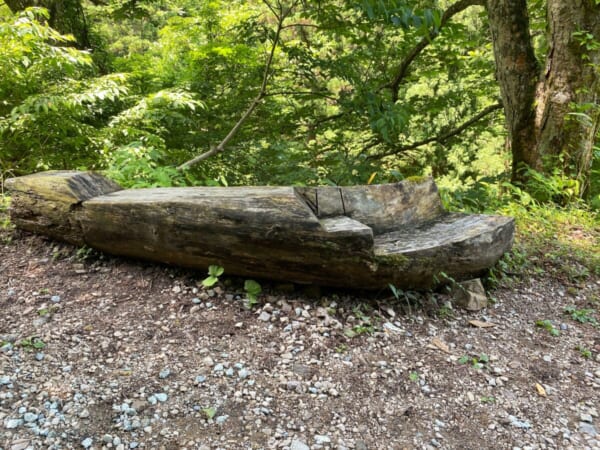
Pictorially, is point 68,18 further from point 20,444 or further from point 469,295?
point 469,295

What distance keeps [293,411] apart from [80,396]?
3.19 ft

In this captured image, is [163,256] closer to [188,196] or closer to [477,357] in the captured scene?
[188,196]

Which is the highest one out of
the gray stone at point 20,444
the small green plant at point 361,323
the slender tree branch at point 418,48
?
the slender tree branch at point 418,48

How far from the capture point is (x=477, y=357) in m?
2.19

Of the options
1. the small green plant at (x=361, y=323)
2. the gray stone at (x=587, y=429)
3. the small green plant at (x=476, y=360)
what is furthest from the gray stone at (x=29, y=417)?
the gray stone at (x=587, y=429)

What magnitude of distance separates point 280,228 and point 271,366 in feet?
2.58

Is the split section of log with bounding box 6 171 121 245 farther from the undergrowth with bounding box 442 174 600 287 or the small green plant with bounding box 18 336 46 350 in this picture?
the undergrowth with bounding box 442 174 600 287

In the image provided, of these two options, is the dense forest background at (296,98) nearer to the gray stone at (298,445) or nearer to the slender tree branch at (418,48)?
the slender tree branch at (418,48)

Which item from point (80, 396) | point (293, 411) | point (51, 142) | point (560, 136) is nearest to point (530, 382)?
point (293, 411)

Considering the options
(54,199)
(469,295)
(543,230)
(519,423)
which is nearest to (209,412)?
(519,423)

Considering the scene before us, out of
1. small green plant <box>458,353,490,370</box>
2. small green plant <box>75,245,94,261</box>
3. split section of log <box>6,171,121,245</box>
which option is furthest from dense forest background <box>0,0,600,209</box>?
small green plant <box>458,353,490,370</box>

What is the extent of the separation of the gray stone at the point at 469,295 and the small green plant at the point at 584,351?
0.57 m

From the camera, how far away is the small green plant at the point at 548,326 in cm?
248

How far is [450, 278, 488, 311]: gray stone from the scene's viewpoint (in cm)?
263
